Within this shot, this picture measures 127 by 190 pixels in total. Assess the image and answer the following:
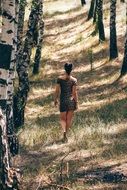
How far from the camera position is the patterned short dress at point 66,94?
1398 centimetres

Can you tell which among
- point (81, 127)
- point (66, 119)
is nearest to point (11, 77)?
point (66, 119)

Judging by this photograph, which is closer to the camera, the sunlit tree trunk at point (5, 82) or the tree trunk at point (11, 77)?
the sunlit tree trunk at point (5, 82)

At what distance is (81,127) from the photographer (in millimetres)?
15570

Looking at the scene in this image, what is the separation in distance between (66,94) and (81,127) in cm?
181

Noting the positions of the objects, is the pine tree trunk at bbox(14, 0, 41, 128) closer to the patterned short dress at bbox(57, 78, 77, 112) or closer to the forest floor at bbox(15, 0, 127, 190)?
the forest floor at bbox(15, 0, 127, 190)

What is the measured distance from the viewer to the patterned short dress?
45.9 ft

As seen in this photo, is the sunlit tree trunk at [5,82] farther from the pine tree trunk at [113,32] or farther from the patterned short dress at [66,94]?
the pine tree trunk at [113,32]

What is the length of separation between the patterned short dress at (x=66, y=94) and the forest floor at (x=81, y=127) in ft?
3.07

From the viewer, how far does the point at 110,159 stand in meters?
12.2

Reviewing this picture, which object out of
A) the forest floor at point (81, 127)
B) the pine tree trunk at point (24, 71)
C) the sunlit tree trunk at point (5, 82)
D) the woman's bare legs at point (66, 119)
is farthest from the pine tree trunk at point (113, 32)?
the sunlit tree trunk at point (5, 82)

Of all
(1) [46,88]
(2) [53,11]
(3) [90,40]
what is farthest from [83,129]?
(2) [53,11]

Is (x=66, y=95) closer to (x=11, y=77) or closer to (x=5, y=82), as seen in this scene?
(x=11, y=77)

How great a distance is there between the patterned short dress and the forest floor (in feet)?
3.07

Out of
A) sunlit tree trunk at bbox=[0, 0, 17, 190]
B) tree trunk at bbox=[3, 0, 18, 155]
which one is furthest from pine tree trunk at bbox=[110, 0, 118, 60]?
sunlit tree trunk at bbox=[0, 0, 17, 190]
